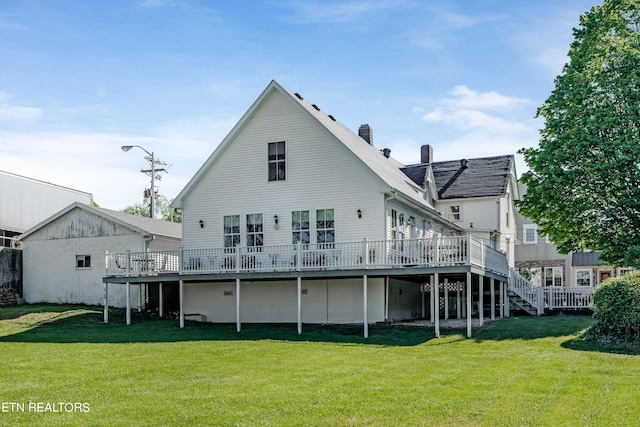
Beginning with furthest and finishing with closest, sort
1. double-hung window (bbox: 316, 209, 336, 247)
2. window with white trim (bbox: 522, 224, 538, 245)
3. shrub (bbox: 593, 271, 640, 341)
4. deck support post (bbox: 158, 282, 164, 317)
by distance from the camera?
window with white trim (bbox: 522, 224, 538, 245)
deck support post (bbox: 158, 282, 164, 317)
double-hung window (bbox: 316, 209, 336, 247)
shrub (bbox: 593, 271, 640, 341)

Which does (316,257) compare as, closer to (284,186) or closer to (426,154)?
(284,186)

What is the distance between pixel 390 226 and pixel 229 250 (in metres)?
5.92

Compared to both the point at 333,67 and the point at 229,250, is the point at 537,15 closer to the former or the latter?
the point at 333,67

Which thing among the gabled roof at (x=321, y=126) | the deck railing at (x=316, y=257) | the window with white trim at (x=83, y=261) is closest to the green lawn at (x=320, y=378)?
the deck railing at (x=316, y=257)

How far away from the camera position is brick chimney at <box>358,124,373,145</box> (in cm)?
3472

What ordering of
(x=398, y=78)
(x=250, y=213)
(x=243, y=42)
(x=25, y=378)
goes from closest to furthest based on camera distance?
(x=25, y=378), (x=243, y=42), (x=398, y=78), (x=250, y=213)

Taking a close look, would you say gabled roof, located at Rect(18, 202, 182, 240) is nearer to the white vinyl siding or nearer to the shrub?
the white vinyl siding

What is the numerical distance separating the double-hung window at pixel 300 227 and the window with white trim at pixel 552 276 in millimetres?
23606

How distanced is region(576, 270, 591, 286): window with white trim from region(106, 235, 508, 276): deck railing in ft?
60.4

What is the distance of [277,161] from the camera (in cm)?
2645

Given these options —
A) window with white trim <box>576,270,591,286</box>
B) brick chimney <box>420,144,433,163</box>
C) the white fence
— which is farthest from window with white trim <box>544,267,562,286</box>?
the white fence

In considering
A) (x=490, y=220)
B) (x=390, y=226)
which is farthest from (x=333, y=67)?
(x=490, y=220)

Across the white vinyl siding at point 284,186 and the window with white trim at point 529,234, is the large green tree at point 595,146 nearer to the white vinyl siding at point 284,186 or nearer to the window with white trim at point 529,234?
the white vinyl siding at point 284,186

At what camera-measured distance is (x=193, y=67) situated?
729 inches
